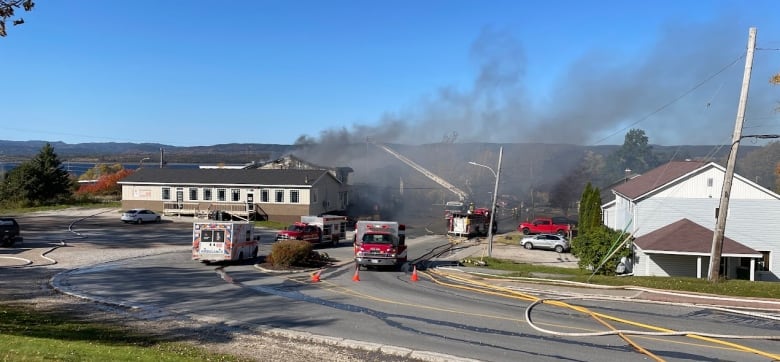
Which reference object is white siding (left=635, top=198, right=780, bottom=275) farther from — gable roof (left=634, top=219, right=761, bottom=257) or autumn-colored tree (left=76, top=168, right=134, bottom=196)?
autumn-colored tree (left=76, top=168, right=134, bottom=196)

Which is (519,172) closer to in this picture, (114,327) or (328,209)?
(328,209)

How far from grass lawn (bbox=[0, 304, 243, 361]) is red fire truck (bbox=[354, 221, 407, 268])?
1625cm

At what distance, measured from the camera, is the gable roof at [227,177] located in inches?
2470

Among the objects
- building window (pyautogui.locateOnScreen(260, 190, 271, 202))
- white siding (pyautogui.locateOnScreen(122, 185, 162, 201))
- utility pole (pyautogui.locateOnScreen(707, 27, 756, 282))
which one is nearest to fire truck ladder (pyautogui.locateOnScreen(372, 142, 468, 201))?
building window (pyautogui.locateOnScreen(260, 190, 271, 202))

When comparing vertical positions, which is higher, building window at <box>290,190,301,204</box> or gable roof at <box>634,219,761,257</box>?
building window at <box>290,190,301,204</box>

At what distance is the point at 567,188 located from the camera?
308 ft

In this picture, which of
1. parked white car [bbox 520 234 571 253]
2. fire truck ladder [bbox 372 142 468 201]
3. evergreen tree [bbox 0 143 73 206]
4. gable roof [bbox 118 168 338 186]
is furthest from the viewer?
fire truck ladder [bbox 372 142 468 201]

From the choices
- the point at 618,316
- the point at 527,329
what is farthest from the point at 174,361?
the point at 618,316

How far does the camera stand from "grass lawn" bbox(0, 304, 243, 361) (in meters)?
11.2

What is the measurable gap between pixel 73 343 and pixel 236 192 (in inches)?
2022

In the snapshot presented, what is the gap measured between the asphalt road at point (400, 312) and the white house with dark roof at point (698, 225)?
12350 mm

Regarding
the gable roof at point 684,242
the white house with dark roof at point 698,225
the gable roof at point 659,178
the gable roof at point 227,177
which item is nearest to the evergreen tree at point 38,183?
the gable roof at point 227,177

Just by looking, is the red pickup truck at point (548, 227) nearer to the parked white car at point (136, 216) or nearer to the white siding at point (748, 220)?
the white siding at point (748, 220)

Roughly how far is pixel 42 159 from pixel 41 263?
50681mm
